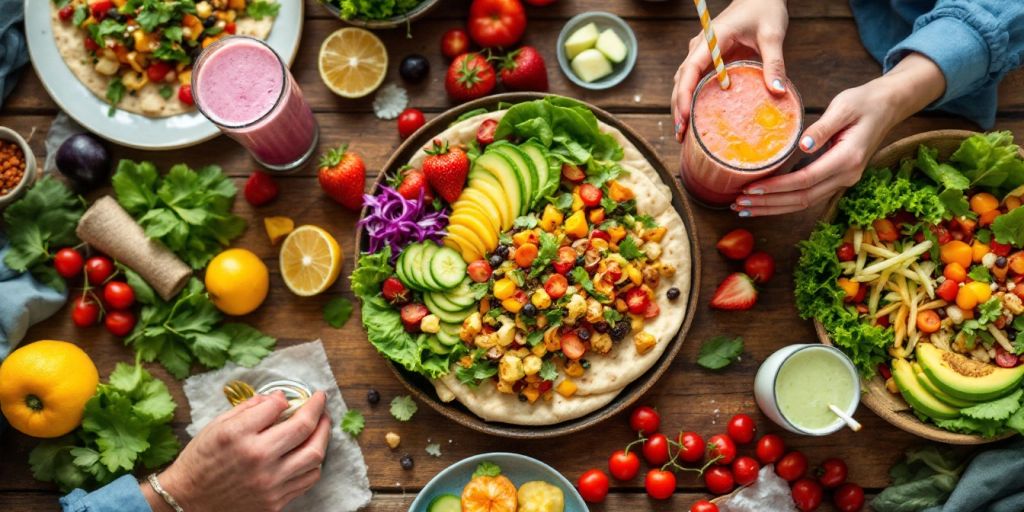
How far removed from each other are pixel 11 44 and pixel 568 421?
8.86 ft

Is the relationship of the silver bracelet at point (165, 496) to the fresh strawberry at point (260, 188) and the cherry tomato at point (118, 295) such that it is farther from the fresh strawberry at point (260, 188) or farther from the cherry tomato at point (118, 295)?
the fresh strawberry at point (260, 188)

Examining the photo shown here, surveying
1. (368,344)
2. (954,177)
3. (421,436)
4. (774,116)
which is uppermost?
(774,116)

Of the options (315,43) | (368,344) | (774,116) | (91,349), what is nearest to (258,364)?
(368,344)

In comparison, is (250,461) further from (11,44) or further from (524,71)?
(11,44)

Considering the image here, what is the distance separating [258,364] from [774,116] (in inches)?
84.6

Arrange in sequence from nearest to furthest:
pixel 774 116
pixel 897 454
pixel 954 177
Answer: pixel 774 116 → pixel 954 177 → pixel 897 454

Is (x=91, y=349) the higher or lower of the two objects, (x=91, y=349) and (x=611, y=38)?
the lower

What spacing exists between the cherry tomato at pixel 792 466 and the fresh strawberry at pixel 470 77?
185 centimetres

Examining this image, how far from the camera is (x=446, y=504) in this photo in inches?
124

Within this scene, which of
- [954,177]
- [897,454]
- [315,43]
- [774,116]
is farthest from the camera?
[315,43]

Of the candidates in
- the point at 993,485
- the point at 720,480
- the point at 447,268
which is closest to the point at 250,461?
the point at 447,268

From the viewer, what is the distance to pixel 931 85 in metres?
2.97

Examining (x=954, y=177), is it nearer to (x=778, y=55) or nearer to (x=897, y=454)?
(x=778, y=55)

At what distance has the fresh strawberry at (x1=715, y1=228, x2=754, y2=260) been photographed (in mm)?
3305
